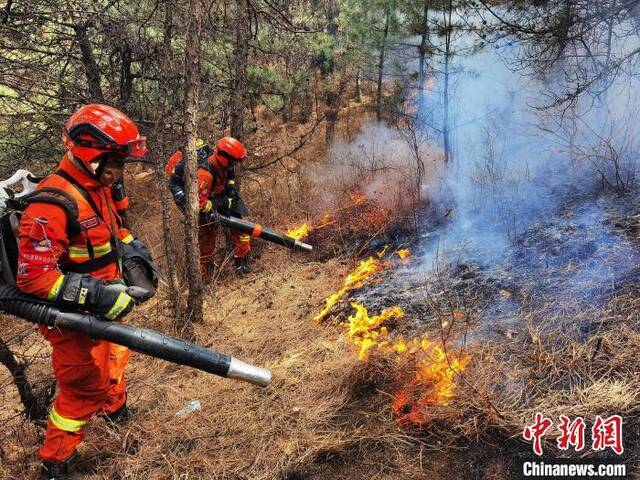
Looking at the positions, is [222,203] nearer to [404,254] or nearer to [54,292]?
[404,254]

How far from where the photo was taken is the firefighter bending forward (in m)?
2.62

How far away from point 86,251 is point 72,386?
918 millimetres

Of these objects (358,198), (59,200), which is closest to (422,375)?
(59,200)

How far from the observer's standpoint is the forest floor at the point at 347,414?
2.92 m

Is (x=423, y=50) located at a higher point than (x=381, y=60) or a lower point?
lower

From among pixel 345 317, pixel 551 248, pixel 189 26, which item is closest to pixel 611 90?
pixel 551 248

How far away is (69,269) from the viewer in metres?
2.97

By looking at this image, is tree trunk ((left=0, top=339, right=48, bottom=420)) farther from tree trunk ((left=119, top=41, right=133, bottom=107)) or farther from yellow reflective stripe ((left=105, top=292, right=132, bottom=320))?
tree trunk ((left=119, top=41, right=133, bottom=107))

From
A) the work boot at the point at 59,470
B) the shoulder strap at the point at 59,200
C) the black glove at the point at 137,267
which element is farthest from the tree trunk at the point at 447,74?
the work boot at the point at 59,470

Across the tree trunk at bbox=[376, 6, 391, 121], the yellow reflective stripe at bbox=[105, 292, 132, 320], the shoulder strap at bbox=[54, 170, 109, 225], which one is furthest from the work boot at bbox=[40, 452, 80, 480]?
the tree trunk at bbox=[376, 6, 391, 121]

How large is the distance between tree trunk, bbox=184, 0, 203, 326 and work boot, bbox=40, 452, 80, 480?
2179 mm

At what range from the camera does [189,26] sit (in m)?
4.30

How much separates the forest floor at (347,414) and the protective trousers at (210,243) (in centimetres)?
276

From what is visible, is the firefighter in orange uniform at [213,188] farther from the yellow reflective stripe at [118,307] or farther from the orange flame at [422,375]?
the yellow reflective stripe at [118,307]
